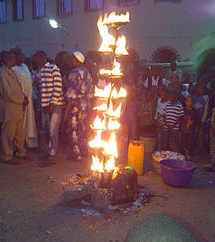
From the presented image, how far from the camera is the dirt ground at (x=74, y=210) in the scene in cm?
377

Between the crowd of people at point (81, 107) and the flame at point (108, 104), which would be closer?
the flame at point (108, 104)

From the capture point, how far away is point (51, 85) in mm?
6012

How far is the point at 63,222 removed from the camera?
4020 mm

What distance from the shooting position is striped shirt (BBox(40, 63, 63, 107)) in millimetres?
5953

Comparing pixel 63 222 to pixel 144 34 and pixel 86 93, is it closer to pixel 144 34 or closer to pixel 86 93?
pixel 86 93

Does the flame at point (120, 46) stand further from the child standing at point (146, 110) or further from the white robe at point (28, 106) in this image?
the child standing at point (146, 110)

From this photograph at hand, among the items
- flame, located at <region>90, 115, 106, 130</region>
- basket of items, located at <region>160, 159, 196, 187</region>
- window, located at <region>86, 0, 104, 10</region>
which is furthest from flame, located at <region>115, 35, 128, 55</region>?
window, located at <region>86, 0, 104, 10</region>

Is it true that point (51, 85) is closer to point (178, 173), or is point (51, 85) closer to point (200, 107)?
point (178, 173)

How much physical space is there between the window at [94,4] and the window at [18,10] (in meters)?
6.32

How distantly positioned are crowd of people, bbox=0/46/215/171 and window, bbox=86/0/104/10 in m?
9.61

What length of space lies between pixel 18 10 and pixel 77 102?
1865 centimetres

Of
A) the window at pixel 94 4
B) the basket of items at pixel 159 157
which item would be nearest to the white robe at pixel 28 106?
the basket of items at pixel 159 157

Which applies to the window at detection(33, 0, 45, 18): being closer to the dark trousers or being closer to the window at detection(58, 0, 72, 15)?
the window at detection(58, 0, 72, 15)

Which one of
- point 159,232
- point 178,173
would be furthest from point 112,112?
point 159,232
